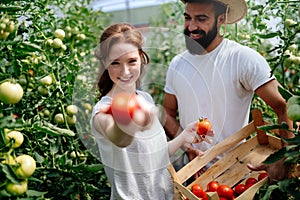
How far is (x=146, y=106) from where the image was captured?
1.25 meters

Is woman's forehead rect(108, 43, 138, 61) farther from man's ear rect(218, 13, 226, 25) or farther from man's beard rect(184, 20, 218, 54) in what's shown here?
man's ear rect(218, 13, 226, 25)

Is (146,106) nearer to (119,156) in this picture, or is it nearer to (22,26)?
(119,156)

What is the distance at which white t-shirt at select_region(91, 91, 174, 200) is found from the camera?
61.0 inches

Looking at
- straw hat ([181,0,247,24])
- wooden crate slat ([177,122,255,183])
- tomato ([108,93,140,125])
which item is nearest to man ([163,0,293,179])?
straw hat ([181,0,247,24])

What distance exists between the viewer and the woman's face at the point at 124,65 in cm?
147

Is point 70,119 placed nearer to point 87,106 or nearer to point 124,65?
point 87,106

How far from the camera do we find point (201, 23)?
1.92 meters

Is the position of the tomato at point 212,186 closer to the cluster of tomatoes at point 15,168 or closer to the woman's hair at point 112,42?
the woman's hair at point 112,42

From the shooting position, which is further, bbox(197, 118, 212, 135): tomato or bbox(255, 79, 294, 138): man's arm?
bbox(255, 79, 294, 138): man's arm

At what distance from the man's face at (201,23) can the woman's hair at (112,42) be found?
38 centimetres

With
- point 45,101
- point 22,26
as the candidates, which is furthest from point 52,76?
point 22,26

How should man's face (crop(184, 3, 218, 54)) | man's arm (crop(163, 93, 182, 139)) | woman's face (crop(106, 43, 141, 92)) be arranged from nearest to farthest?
woman's face (crop(106, 43, 141, 92))
man's arm (crop(163, 93, 182, 139))
man's face (crop(184, 3, 218, 54))

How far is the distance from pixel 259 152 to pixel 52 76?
88cm

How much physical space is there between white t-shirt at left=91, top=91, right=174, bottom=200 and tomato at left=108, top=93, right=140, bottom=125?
0.29 m
